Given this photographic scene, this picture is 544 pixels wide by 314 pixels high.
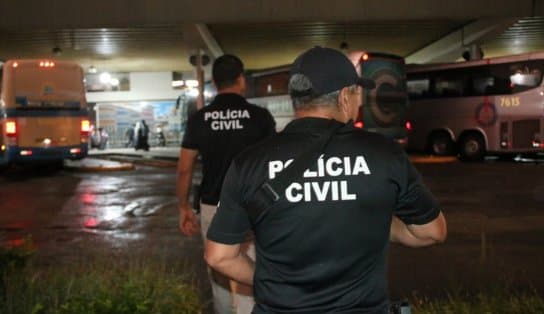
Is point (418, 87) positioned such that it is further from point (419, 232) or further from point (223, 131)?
point (419, 232)

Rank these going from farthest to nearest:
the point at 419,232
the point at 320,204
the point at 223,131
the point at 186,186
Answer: the point at 186,186 < the point at 223,131 < the point at 419,232 < the point at 320,204

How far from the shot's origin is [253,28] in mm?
24891

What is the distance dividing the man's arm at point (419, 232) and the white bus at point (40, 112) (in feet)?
61.6

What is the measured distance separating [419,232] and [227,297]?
1.97 m

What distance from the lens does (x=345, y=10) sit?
21406mm

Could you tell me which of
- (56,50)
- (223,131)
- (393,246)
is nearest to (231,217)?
(223,131)

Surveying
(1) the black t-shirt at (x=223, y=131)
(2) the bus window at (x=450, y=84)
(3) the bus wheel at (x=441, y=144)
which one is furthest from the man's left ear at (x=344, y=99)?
(3) the bus wheel at (x=441, y=144)

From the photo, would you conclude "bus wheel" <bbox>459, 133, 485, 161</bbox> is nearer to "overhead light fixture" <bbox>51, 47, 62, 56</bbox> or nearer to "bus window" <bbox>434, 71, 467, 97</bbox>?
"bus window" <bbox>434, 71, 467, 97</bbox>

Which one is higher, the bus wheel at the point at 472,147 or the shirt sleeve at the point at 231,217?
the shirt sleeve at the point at 231,217

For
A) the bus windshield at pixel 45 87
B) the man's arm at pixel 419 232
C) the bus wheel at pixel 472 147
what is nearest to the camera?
the man's arm at pixel 419 232

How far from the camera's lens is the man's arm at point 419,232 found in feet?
8.48

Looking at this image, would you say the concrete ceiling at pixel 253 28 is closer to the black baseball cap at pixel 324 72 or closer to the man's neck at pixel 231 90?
the man's neck at pixel 231 90

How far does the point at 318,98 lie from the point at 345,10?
64.0 ft

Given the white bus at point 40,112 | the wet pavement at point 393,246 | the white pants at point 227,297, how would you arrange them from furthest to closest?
the white bus at point 40,112, the wet pavement at point 393,246, the white pants at point 227,297
